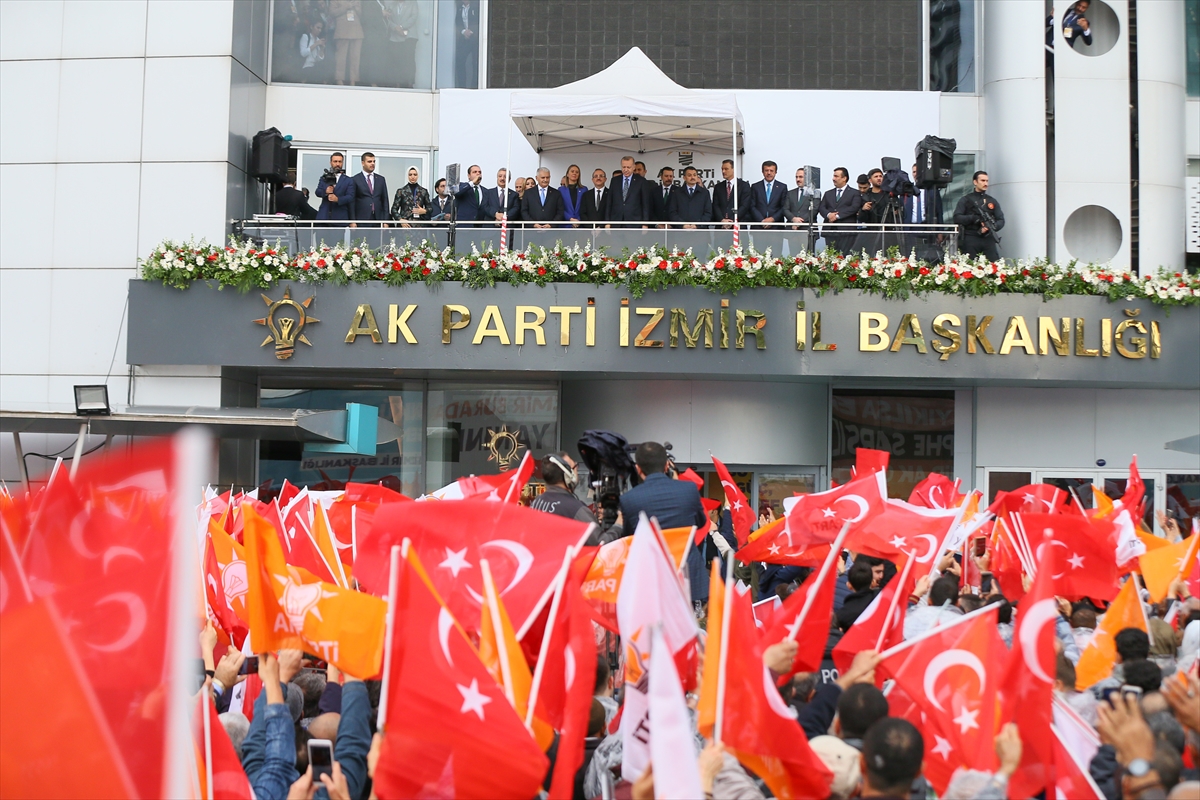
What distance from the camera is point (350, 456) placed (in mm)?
21031

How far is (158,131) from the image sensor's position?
781 inches

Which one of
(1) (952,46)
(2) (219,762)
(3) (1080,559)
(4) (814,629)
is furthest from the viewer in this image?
(1) (952,46)

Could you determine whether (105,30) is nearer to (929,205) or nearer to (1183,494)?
(929,205)

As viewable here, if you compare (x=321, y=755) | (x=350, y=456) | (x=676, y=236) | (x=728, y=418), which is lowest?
(x=321, y=755)

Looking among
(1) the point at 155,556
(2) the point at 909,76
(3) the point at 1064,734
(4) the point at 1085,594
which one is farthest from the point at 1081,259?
(1) the point at 155,556

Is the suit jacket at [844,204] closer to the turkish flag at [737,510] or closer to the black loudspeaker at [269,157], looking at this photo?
the turkish flag at [737,510]

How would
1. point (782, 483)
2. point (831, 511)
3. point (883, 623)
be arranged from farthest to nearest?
point (782, 483) < point (831, 511) < point (883, 623)

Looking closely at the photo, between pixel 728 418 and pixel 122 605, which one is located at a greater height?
pixel 728 418

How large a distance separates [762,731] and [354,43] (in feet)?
64.1

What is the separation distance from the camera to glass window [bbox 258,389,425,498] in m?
20.7

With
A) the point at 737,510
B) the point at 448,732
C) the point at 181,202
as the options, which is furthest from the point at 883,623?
the point at 181,202

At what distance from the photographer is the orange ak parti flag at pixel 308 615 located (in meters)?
5.48

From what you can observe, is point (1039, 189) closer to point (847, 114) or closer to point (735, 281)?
point (847, 114)

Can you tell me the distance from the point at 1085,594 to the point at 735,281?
9.89m
